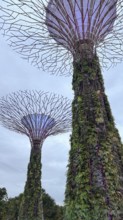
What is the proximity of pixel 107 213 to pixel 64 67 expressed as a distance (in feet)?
19.9

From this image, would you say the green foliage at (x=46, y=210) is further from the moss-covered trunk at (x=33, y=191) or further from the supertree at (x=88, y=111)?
the supertree at (x=88, y=111)

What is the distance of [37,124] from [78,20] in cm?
894

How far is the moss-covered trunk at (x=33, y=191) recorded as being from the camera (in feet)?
Answer: 44.7

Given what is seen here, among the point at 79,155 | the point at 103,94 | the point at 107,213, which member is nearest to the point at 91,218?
the point at 107,213

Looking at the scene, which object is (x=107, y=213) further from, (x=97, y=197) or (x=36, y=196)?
(x=36, y=196)

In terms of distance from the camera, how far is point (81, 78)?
21.1 feet

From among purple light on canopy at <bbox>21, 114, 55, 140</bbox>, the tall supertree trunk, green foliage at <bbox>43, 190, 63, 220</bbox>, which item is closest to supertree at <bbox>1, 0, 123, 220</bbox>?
the tall supertree trunk

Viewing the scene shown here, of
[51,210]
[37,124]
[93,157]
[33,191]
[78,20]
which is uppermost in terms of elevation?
[37,124]

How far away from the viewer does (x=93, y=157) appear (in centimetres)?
512

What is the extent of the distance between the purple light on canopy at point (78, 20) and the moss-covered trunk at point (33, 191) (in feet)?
29.9

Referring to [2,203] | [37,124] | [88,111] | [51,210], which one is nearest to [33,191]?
[37,124]

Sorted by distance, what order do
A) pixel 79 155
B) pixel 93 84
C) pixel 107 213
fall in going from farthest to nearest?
pixel 93 84 < pixel 79 155 < pixel 107 213

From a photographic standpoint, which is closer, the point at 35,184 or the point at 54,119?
the point at 35,184

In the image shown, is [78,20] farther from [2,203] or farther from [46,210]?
[46,210]
